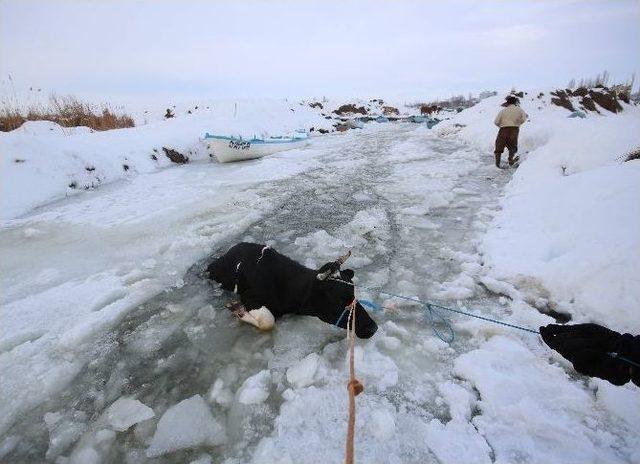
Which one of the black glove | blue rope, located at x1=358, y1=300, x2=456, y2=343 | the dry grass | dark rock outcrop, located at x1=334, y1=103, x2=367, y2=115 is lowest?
blue rope, located at x1=358, y1=300, x2=456, y2=343

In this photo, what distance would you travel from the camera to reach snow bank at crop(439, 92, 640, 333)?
2.99 metres

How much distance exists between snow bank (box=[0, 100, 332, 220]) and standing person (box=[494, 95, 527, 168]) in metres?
8.04

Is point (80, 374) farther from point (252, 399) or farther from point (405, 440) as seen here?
point (405, 440)

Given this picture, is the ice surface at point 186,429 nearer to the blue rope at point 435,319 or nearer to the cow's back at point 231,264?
the cow's back at point 231,264

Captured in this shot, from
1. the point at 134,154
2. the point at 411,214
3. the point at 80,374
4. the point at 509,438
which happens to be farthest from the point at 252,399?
the point at 134,154

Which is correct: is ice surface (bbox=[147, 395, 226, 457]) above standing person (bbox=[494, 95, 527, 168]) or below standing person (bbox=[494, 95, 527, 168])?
below

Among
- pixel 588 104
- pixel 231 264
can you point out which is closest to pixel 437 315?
pixel 231 264

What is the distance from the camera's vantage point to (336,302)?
9.87ft

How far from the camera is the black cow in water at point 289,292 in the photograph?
2998 millimetres

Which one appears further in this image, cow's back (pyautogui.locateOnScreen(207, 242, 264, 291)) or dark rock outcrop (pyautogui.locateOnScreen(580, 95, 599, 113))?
dark rock outcrop (pyautogui.locateOnScreen(580, 95, 599, 113))

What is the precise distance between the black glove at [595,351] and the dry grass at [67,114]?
12.2 m

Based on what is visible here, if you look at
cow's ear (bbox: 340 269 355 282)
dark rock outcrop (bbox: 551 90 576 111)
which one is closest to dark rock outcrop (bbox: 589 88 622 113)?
dark rock outcrop (bbox: 551 90 576 111)

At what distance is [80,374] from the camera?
2648 mm

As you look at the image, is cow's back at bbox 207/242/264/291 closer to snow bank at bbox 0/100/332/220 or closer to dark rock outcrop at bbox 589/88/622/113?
snow bank at bbox 0/100/332/220
